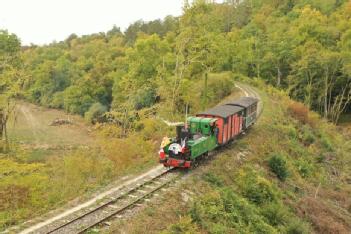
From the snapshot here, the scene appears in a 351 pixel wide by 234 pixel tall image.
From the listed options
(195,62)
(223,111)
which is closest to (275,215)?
(223,111)

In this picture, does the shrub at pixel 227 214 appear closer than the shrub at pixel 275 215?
Yes

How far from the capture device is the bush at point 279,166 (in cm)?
2925

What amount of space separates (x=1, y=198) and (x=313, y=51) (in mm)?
48655

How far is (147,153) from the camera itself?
99.0ft

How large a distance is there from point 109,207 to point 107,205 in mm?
228

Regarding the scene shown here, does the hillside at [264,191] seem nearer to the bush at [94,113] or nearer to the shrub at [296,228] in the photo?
the shrub at [296,228]

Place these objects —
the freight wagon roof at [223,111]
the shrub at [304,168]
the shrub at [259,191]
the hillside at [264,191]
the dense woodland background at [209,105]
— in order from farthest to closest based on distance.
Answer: the shrub at [304,168], the freight wagon roof at [223,111], the shrub at [259,191], the dense woodland background at [209,105], the hillside at [264,191]

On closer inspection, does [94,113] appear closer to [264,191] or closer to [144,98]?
[144,98]

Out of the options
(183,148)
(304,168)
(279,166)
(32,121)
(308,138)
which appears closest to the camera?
(183,148)

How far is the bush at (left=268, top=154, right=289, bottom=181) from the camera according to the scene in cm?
2925

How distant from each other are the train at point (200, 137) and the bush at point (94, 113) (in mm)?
41200

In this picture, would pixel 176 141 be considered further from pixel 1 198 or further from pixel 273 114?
pixel 273 114

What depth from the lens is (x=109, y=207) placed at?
1862cm

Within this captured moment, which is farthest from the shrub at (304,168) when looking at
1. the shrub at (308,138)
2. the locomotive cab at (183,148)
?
the locomotive cab at (183,148)
